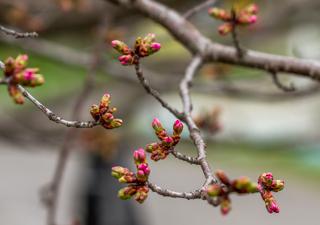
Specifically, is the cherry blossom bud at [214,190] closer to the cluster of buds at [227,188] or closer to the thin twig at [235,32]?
the cluster of buds at [227,188]

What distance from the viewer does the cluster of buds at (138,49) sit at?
80.9 inches

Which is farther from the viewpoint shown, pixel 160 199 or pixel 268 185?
pixel 160 199

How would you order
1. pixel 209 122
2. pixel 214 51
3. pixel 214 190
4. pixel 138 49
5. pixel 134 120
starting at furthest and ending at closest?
pixel 134 120, pixel 209 122, pixel 214 51, pixel 138 49, pixel 214 190

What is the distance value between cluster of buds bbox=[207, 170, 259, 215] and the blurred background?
6.24 ft

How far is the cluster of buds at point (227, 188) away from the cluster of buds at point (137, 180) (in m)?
0.28

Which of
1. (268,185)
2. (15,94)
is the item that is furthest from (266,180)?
(15,94)

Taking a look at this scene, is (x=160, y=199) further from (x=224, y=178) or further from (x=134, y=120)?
(x=224, y=178)

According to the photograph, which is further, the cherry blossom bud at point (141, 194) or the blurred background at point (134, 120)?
the blurred background at point (134, 120)

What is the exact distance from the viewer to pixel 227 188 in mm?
1649

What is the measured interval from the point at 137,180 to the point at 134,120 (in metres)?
7.92

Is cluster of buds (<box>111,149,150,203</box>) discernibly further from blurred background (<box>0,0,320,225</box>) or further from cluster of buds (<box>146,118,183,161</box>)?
blurred background (<box>0,0,320,225</box>)

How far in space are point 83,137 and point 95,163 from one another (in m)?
4.28

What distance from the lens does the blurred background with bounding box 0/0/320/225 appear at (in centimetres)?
500

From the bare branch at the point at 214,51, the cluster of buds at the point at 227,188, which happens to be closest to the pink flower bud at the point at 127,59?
the cluster of buds at the point at 227,188
